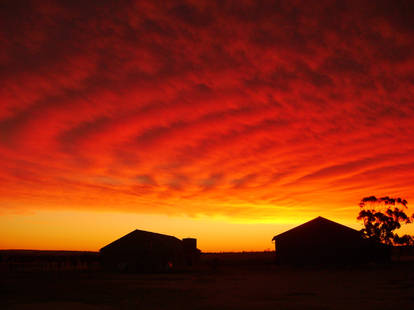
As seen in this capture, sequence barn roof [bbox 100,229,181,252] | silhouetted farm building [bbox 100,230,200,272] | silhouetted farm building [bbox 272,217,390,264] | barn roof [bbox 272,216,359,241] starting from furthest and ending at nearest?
1. barn roof [bbox 100,229,181,252]
2. silhouetted farm building [bbox 100,230,200,272]
3. barn roof [bbox 272,216,359,241]
4. silhouetted farm building [bbox 272,217,390,264]

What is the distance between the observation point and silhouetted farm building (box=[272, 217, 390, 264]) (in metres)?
58.1

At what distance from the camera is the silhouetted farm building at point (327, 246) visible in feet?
191

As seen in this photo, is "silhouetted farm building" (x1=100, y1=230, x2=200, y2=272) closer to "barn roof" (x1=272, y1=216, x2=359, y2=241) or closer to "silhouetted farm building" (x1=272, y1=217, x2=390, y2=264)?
"silhouetted farm building" (x1=272, y1=217, x2=390, y2=264)

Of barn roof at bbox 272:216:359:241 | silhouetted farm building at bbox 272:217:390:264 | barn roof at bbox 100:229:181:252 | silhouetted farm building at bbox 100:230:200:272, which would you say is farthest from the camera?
barn roof at bbox 100:229:181:252

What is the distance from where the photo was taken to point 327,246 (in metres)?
58.5

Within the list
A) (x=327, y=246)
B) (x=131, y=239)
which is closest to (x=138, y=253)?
(x=131, y=239)

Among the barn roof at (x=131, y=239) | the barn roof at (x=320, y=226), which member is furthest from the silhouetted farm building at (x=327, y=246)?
the barn roof at (x=131, y=239)

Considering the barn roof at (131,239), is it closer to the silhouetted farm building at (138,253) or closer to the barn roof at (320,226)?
the silhouetted farm building at (138,253)

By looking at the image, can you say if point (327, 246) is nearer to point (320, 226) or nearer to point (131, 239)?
point (320, 226)

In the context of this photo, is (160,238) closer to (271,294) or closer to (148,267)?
(148,267)

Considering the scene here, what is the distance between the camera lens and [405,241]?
6600 centimetres

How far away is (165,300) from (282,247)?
140 ft

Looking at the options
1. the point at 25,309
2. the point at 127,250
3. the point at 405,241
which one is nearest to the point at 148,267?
the point at 127,250

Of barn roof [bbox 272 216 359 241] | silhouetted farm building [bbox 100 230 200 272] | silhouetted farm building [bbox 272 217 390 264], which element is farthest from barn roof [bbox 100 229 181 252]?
barn roof [bbox 272 216 359 241]
